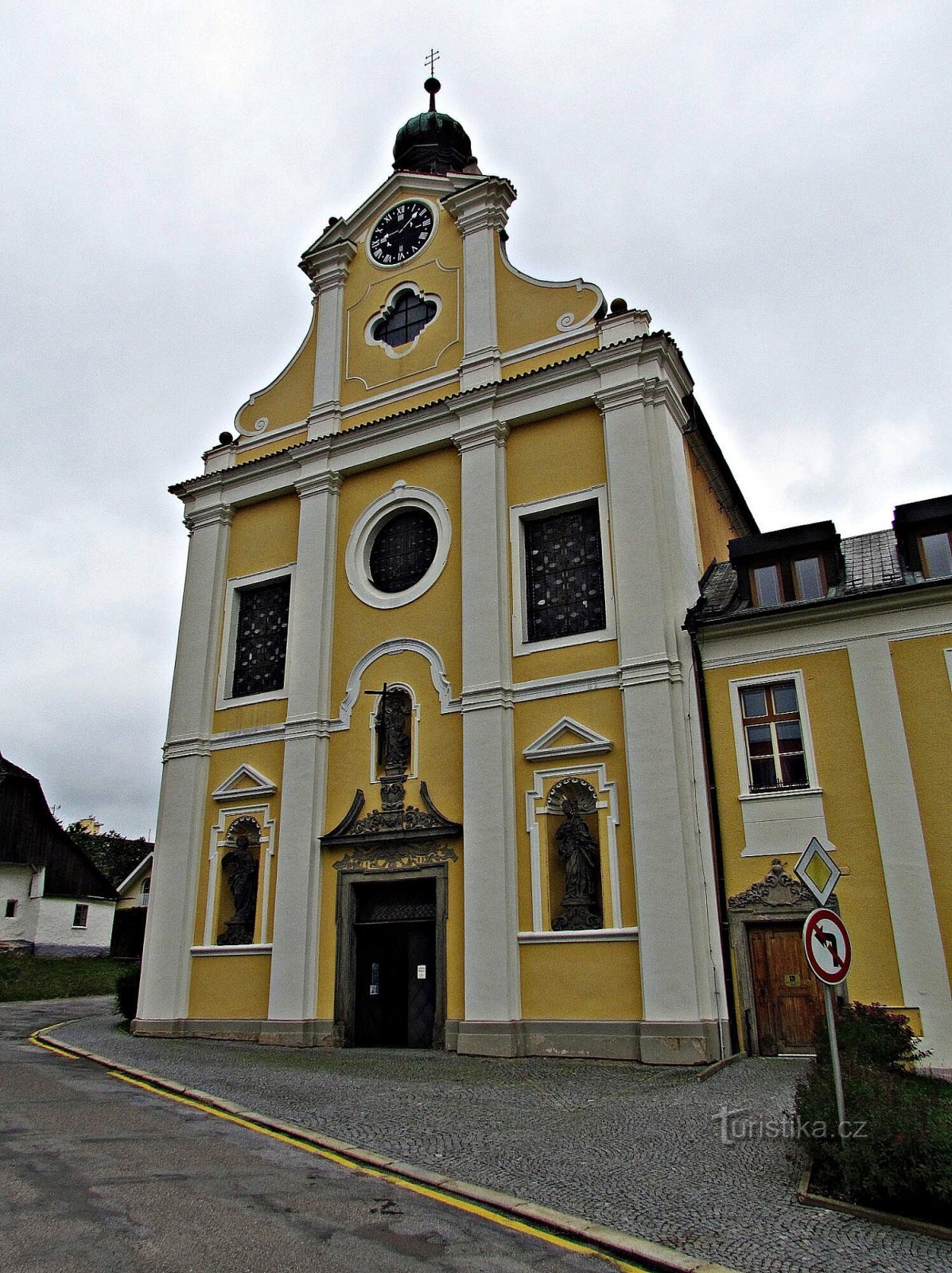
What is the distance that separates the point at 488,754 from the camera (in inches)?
623

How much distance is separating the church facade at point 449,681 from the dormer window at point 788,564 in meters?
1.07

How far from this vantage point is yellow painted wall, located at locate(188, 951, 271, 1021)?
16984mm

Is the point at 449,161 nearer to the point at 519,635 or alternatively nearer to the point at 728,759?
the point at 519,635

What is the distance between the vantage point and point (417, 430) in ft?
62.5

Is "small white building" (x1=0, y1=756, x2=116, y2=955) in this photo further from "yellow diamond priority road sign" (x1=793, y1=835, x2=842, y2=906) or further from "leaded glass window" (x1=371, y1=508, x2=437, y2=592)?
"yellow diamond priority road sign" (x1=793, y1=835, x2=842, y2=906)

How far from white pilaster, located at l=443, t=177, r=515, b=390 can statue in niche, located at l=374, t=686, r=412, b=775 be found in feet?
20.2

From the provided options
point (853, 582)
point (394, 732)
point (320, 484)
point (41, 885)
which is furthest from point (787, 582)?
point (41, 885)

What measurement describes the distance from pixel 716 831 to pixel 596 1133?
6.61 meters

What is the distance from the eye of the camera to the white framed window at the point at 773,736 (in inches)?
560

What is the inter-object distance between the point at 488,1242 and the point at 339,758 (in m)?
12.5

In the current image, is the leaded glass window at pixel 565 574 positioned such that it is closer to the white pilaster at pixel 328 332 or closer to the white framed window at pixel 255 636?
the white framed window at pixel 255 636

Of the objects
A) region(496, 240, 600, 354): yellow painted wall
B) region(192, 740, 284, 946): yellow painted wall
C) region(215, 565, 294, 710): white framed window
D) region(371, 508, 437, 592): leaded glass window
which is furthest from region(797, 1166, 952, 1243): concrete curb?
region(496, 240, 600, 354): yellow painted wall

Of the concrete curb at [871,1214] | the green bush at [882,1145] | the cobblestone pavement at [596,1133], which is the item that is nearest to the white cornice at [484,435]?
the cobblestone pavement at [596,1133]

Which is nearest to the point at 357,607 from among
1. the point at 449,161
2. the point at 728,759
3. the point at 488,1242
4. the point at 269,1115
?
the point at 728,759
